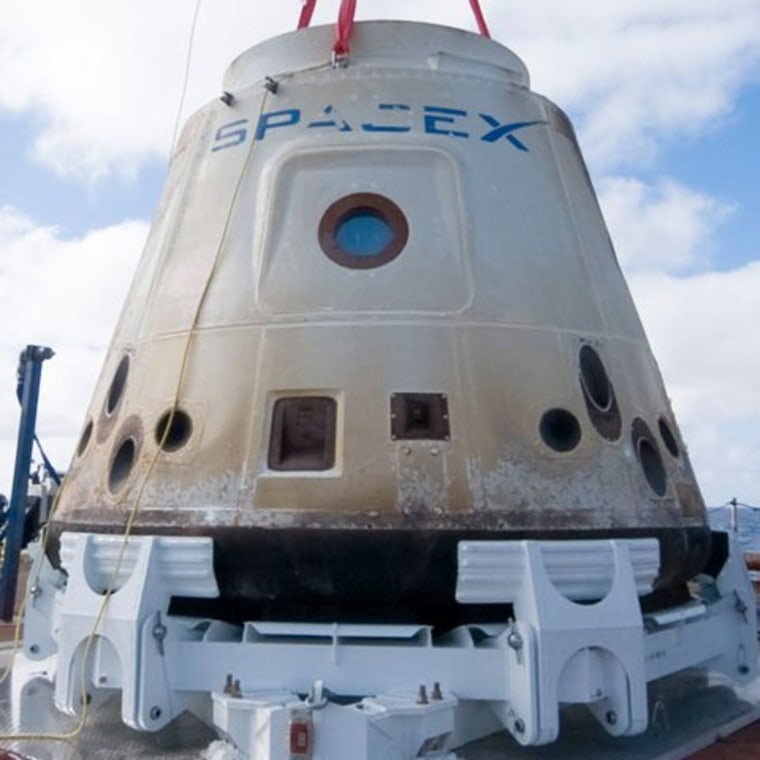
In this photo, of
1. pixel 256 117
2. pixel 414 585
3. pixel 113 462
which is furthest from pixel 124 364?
pixel 414 585

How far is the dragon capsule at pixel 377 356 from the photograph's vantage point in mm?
3934

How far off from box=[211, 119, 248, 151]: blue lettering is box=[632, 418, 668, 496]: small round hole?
266cm

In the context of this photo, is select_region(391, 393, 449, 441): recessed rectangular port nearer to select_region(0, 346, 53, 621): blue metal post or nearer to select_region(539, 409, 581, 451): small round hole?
select_region(539, 409, 581, 451): small round hole

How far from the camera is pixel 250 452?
4.08 meters

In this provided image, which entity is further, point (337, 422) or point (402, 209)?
point (402, 209)

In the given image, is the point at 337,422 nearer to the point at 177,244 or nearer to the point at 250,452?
the point at 250,452

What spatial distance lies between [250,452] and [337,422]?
42 centimetres

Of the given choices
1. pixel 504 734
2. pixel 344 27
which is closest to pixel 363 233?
pixel 344 27

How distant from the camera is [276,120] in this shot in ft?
16.2

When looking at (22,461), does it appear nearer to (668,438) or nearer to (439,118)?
(439,118)

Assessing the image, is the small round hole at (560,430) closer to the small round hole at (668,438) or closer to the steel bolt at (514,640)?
the small round hole at (668,438)

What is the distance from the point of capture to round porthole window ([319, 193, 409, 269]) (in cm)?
448

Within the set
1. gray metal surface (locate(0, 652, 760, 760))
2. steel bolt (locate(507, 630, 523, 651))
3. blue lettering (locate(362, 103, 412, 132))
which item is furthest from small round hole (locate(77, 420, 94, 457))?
steel bolt (locate(507, 630, 523, 651))

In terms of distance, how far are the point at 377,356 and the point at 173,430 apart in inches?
41.8
